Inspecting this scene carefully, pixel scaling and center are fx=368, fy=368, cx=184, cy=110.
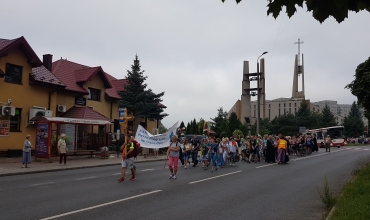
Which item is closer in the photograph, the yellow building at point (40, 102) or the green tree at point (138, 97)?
the yellow building at point (40, 102)

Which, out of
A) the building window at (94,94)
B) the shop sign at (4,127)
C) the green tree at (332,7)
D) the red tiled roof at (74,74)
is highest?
the red tiled roof at (74,74)

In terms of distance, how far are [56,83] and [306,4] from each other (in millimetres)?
26042

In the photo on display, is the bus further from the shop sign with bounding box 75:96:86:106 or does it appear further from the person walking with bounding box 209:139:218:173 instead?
the person walking with bounding box 209:139:218:173

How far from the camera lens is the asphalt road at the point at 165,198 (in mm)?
8180

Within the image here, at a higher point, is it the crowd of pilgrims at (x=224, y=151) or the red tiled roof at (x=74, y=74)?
the red tiled roof at (x=74, y=74)

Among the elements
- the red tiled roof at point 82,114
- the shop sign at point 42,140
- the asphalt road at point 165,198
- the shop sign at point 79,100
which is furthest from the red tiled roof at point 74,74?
the asphalt road at point 165,198

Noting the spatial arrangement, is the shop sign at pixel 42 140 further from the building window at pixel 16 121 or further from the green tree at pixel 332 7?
the green tree at pixel 332 7

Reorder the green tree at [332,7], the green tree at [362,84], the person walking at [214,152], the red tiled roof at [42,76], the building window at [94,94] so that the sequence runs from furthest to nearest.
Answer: the building window at [94,94] < the red tiled roof at [42,76] < the person walking at [214,152] < the green tree at [362,84] < the green tree at [332,7]

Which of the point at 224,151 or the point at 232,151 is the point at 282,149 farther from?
the point at 224,151

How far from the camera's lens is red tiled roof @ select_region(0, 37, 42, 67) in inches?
939

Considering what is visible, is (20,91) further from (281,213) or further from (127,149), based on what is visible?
(281,213)

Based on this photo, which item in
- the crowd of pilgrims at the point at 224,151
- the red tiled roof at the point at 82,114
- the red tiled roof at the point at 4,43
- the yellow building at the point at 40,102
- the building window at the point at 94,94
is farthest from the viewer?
the building window at the point at 94,94

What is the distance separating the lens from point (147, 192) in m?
11.1

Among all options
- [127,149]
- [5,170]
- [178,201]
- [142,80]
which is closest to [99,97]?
[142,80]
